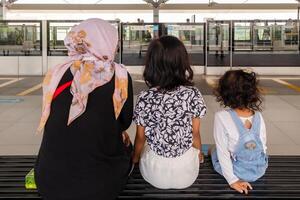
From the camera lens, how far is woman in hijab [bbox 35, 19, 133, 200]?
2.50 meters

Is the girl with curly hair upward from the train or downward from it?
downward

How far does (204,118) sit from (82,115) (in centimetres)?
569

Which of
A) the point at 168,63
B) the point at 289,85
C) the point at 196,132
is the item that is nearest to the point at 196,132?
the point at 196,132

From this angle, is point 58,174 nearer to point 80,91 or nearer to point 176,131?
point 80,91

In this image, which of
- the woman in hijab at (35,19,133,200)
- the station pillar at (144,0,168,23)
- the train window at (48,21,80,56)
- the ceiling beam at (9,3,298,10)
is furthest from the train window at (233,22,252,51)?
the woman in hijab at (35,19,133,200)

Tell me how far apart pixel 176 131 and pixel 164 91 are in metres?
0.26

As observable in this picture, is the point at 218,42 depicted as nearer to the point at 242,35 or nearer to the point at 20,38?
the point at 242,35

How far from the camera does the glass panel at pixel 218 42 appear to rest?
17.5 m

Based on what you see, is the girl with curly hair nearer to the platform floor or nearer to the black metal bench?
the black metal bench

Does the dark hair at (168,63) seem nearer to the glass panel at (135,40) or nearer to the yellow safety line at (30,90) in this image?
the yellow safety line at (30,90)

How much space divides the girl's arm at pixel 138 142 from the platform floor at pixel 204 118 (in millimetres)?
1743

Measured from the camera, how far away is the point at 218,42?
57.6ft

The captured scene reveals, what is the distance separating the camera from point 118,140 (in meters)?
2.66

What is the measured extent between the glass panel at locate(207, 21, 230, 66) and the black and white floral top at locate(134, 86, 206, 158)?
1469 centimetres
